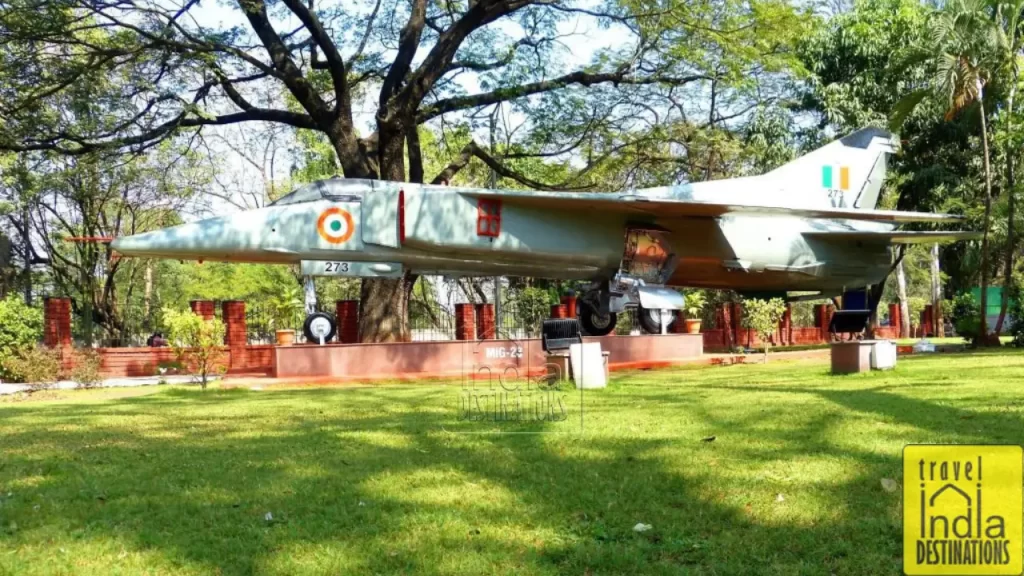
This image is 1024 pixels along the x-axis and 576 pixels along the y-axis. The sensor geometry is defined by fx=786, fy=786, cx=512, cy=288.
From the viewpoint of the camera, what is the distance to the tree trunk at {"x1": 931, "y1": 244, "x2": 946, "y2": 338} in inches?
1572

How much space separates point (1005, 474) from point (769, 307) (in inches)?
819

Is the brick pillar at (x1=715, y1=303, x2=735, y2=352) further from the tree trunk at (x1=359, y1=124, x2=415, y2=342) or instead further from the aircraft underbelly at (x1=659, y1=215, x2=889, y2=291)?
the tree trunk at (x1=359, y1=124, x2=415, y2=342)

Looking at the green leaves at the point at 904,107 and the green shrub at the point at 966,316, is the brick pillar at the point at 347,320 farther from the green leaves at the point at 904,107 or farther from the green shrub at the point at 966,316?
the green shrub at the point at 966,316

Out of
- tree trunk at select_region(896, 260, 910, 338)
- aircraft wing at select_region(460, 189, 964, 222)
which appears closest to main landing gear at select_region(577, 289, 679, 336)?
aircraft wing at select_region(460, 189, 964, 222)

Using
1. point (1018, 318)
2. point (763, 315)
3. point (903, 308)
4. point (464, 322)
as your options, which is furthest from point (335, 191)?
point (903, 308)

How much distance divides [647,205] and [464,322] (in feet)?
30.5

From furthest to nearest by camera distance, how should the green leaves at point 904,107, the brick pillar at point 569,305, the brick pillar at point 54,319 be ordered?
the brick pillar at point 569,305, the green leaves at point 904,107, the brick pillar at point 54,319

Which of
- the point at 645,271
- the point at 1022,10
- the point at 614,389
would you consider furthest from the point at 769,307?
the point at 614,389

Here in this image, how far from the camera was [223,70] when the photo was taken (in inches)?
676

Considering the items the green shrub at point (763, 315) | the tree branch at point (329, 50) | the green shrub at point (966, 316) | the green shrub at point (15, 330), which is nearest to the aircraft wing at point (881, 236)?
the green shrub at point (763, 315)

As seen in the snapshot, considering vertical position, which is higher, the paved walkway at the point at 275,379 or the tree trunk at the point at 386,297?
the tree trunk at the point at 386,297

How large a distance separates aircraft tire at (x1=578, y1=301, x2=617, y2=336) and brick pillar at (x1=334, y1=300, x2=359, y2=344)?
27.2 feet

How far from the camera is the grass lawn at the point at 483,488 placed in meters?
4.07

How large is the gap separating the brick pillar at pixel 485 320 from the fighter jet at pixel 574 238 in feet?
22.1
